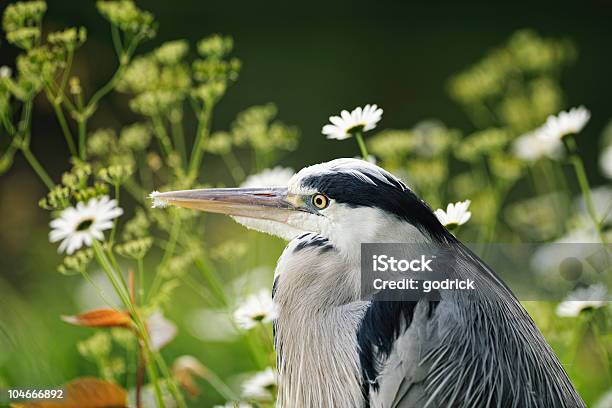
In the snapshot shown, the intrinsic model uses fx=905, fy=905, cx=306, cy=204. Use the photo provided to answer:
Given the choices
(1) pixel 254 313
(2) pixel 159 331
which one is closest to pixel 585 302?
(1) pixel 254 313

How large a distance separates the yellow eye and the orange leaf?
0.40m

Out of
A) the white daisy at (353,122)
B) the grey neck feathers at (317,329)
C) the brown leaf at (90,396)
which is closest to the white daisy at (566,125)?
the white daisy at (353,122)

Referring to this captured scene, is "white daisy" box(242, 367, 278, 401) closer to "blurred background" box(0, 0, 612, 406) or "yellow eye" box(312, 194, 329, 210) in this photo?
"yellow eye" box(312, 194, 329, 210)

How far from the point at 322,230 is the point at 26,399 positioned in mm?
724

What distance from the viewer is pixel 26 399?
1.69 metres

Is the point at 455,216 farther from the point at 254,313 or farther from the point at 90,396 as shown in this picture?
the point at 90,396

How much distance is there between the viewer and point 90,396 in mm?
1538

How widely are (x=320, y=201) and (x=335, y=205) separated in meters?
0.03

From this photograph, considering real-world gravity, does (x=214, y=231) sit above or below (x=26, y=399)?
above

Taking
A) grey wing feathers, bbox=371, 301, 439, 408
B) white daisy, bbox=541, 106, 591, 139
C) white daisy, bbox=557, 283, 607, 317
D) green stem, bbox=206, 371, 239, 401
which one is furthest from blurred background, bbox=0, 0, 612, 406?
grey wing feathers, bbox=371, 301, 439, 408

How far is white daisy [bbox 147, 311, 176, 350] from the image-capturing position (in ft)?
5.32

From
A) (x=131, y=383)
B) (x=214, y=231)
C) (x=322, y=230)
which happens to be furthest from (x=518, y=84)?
(x=322, y=230)

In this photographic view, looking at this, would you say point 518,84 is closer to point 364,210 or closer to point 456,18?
point 364,210

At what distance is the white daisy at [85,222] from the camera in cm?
140
